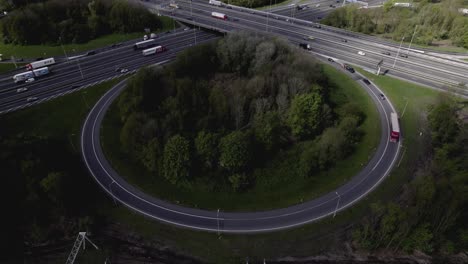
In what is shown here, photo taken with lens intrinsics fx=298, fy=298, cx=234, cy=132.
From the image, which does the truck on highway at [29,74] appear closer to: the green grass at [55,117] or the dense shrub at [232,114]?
the green grass at [55,117]

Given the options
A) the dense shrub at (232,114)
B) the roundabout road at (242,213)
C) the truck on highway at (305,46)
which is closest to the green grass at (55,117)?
the roundabout road at (242,213)

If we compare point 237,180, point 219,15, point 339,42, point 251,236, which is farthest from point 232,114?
point 219,15

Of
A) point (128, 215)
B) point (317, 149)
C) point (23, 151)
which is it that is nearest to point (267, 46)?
point (317, 149)

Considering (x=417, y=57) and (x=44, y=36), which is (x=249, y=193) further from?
(x=44, y=36)

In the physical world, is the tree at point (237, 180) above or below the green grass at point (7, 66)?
below

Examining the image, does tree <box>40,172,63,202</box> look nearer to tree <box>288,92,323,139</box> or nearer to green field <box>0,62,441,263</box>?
green field <box>0,62,441,263</box>

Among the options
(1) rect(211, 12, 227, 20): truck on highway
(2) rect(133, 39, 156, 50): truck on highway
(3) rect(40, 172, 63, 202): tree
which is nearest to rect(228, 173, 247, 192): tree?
(3) rect(40, 172, 63, 202): tree

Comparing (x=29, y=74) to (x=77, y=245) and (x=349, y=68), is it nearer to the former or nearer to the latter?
(x=77, y=245)

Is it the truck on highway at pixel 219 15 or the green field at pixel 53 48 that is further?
the truck on highway at pixel 219 15
